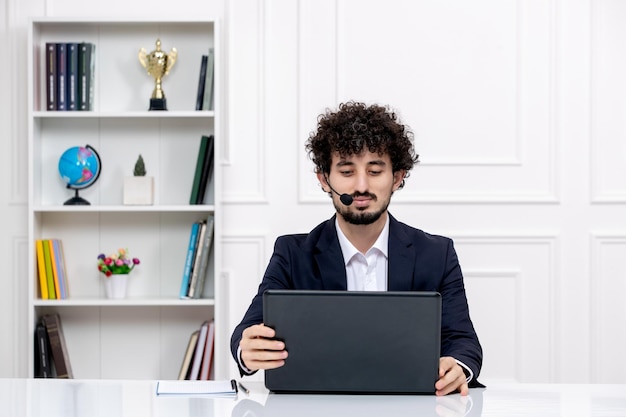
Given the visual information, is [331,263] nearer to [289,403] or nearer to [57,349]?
[289,403]

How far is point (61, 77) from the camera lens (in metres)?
3.38

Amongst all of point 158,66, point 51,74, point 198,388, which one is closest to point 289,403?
point 198,388

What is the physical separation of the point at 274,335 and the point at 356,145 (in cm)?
68

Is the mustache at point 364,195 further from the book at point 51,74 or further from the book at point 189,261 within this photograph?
the book at point 51,74

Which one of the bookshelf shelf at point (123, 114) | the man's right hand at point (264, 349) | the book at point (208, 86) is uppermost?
the book at point (208, 86)

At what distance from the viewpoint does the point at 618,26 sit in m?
3.50

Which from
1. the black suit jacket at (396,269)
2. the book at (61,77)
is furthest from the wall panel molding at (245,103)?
the black suit jacket at (396,269)

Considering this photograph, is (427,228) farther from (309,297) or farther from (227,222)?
(309,297)

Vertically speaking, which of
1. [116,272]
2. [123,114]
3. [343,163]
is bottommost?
[116,272]

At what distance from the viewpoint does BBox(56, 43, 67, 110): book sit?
3371 millimetres

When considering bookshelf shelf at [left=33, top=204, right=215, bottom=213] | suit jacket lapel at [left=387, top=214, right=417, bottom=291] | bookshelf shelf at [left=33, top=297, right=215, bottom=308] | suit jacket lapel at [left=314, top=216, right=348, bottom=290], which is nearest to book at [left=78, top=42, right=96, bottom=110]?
bookshelf shelf at [left=33, top=204, right=215, bottom=213]

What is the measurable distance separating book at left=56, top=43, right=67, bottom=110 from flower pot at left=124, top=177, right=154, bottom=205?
415mm

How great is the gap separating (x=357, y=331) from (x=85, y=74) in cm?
219

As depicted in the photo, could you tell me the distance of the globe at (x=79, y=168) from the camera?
3.39 metres
